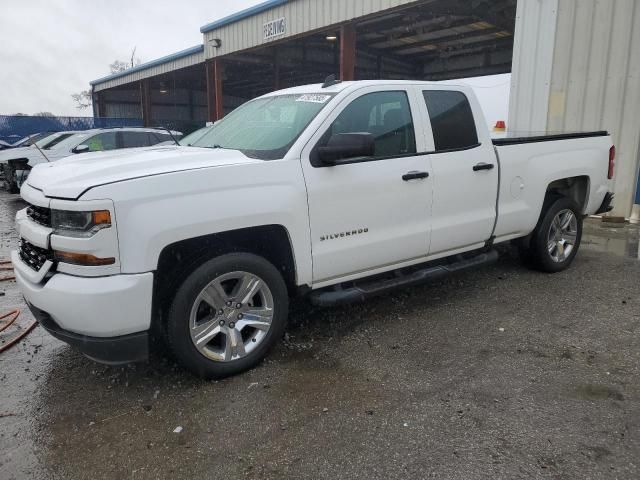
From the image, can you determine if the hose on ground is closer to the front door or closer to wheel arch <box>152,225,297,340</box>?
wheel arch <box>152,225,297,340</box>

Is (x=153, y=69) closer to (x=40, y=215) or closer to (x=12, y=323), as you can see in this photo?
(x=12, y=323)

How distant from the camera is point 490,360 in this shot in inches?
139

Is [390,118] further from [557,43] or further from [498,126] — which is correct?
[498,126]

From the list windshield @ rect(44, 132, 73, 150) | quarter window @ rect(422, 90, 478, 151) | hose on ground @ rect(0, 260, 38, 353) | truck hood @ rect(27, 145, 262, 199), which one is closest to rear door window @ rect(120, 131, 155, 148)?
windshield @ rect(44, 132, 73, 150)

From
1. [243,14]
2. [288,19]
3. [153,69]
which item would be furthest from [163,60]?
[288,19]

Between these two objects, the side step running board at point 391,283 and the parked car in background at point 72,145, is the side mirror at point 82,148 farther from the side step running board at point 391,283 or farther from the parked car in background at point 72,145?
the side step running board at point 391,283

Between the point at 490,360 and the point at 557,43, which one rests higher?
the point at 557,43

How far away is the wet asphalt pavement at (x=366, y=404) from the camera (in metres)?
2.50

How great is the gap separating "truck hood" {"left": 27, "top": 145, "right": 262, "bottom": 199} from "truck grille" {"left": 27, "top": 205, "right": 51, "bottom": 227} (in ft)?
0.41

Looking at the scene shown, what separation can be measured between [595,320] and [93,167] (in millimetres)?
3982

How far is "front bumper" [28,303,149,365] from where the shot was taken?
283 cm

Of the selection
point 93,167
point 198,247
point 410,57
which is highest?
point 410,57

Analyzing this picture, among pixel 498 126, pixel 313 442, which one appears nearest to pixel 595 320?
pixel 313 442

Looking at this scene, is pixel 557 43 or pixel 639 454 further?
pixel 557 43
